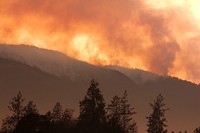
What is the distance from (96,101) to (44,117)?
33.9 meters

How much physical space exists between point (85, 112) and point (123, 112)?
92.8 ft

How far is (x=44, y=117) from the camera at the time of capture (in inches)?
3125

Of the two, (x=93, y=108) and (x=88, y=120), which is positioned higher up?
(x=93, y=108)

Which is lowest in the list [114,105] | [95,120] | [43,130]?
[43,130]

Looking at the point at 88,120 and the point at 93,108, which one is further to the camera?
the point at 93,108

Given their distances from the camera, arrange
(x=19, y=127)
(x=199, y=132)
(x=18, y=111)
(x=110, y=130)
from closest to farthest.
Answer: (x=19, y=127)
(x=110, y=130)
(x=18, y=111)
(x=199, y=132)

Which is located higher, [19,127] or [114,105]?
[114,105]

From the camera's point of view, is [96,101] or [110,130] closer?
[110,130]

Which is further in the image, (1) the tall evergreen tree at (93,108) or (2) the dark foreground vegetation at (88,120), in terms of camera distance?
(1) the tall evergreen tree at (93,108)

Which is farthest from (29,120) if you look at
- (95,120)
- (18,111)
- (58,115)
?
(58,115)

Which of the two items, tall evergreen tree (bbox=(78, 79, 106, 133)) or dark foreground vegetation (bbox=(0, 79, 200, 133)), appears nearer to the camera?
dark foreground vegetation (bbox=(0, 79, 200, 133))

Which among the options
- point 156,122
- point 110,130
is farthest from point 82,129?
point 156,122

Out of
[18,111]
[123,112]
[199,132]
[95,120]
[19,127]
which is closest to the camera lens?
[19,127]

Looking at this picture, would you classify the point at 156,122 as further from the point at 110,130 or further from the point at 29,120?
the point at 29,120
